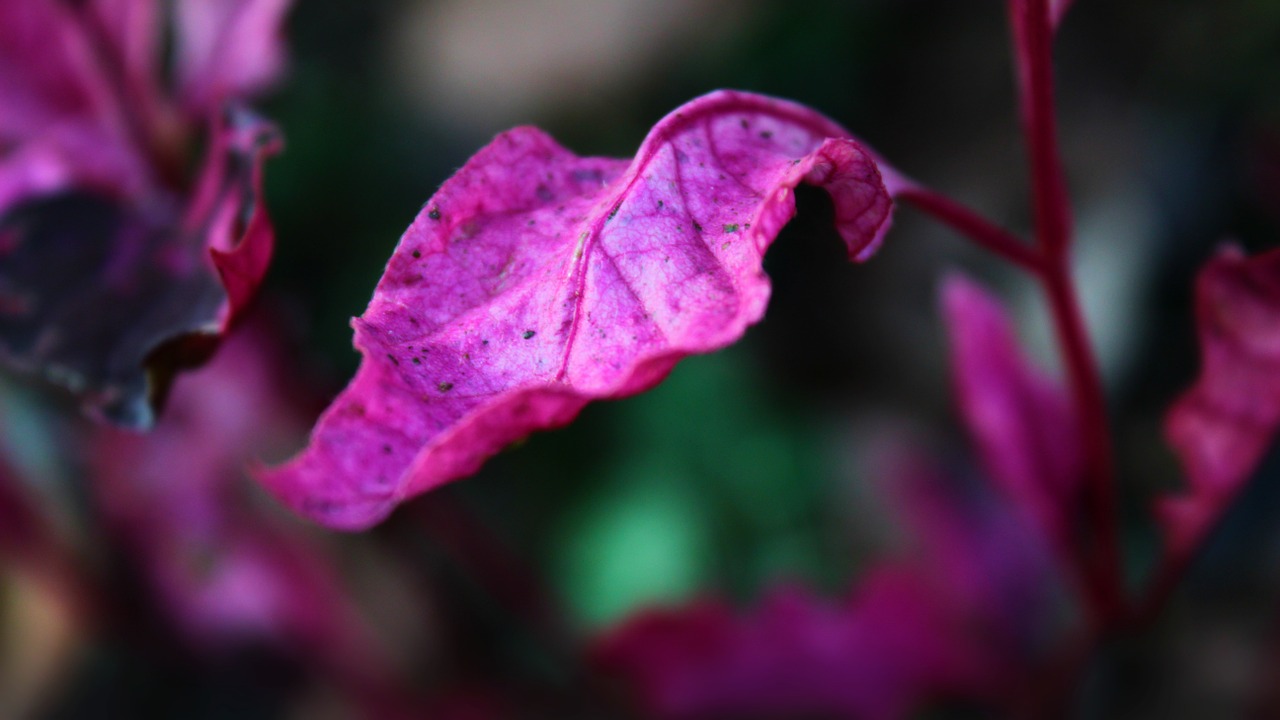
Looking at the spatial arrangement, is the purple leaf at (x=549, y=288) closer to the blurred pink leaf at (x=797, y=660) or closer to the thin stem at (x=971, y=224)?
the thin stem at (x=971, y=224)

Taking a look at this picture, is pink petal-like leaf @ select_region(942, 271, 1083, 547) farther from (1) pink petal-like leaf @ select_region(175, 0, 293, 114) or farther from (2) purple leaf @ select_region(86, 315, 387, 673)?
(2) purple leaf @ select_region(86, 315, 387, 673)

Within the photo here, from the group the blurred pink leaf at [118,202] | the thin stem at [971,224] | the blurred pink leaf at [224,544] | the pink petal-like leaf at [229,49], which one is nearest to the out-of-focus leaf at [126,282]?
the blurred pink leaf at [118,202]

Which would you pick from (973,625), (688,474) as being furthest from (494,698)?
(973,625)

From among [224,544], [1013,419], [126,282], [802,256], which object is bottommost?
[224,544]

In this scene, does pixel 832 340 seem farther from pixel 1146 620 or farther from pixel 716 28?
pixel 1146 620

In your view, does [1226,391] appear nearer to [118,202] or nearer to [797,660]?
[797,660]

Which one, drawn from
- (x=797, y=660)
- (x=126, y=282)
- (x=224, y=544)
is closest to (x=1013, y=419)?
(x=797, y=660)
